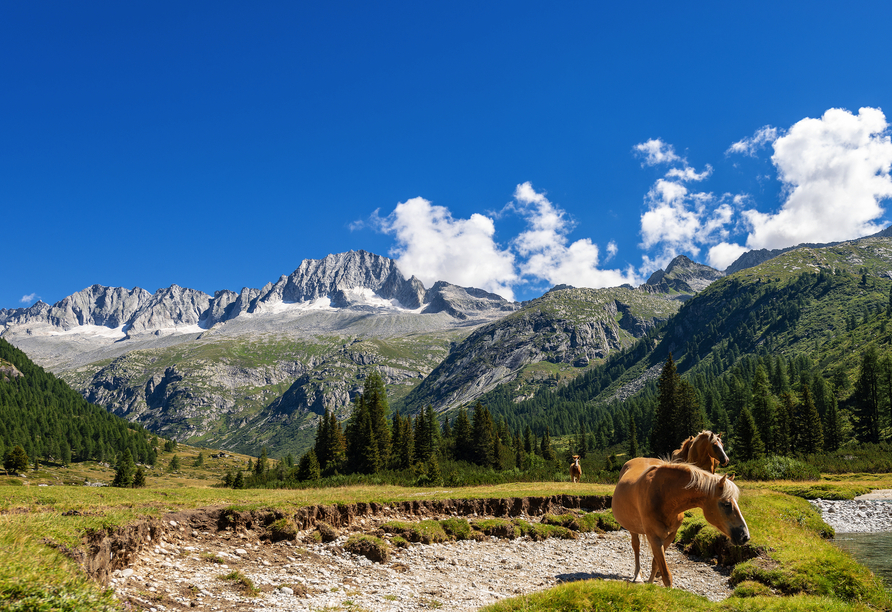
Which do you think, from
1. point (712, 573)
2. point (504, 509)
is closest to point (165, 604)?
point (712, 573)

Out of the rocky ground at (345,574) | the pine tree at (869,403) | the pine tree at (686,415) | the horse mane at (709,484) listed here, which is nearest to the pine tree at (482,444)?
the pine tree at (686,415)

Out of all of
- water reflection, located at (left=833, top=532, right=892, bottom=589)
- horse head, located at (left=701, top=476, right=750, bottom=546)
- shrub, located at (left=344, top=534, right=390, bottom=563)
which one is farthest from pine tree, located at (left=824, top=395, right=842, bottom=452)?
horse head, located at (left=701, top=476, right=750, bottom=546)

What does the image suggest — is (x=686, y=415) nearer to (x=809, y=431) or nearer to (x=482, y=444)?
(x=809, y=431)

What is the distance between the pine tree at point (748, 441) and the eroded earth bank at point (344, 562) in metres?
58.2

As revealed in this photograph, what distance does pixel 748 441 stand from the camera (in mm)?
75125

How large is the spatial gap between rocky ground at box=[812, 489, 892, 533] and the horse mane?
32.5 metres

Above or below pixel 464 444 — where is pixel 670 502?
above

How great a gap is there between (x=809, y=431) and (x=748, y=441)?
20.5 m

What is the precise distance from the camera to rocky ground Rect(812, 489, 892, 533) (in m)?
35.6

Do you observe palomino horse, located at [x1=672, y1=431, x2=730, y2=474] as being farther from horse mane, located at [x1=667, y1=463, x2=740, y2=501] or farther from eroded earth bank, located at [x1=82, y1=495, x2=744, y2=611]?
eroded earth bank, located at [x1=82, y1=495, x2=744, y2=611]

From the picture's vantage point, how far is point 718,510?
11914 mm

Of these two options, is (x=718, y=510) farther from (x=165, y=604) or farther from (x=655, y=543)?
(x=165, y=604)

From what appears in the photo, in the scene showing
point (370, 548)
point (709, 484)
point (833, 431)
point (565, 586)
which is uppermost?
point (709, 484)

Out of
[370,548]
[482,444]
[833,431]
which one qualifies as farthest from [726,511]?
[833,431]
